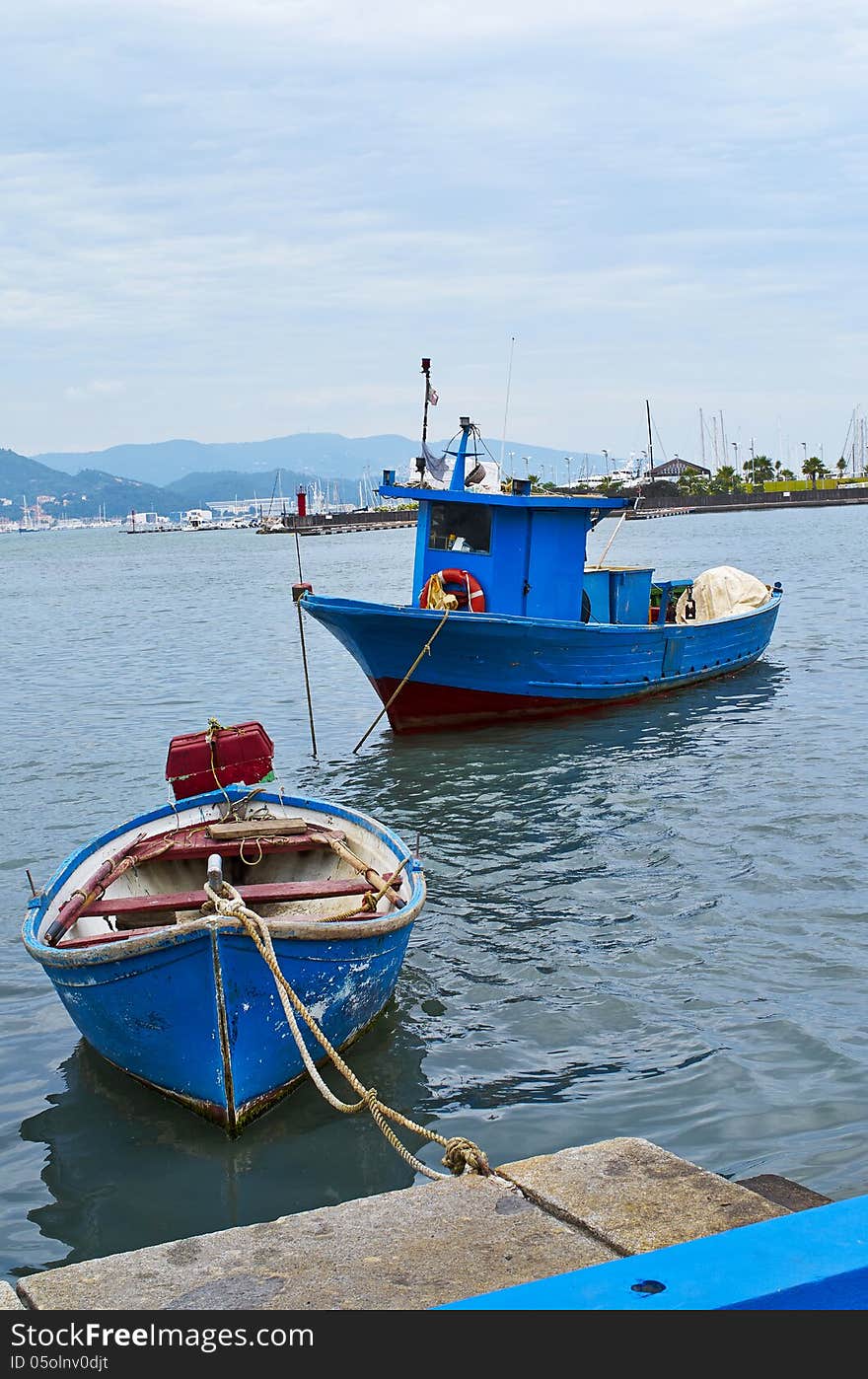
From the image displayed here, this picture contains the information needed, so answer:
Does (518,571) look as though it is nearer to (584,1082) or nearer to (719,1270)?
(584,1082)

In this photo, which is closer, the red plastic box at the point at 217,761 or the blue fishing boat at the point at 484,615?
the red plastic box at the point at 217,761

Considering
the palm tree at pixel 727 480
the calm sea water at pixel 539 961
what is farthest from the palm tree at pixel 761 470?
the calm sea water at pixel 539 961

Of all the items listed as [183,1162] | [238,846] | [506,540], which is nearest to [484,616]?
[506,540]

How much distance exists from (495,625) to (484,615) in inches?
8.5

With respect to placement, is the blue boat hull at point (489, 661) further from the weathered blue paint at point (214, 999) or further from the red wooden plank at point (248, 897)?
the weathered blue paint at point (214, 999)

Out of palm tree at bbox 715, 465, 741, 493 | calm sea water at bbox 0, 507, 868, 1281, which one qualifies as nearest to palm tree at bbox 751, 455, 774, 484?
palm tree at bbox 715, 465, 741, 493

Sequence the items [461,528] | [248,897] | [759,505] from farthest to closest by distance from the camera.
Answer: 1. [759,505]
2. [461,528]
3. [248,897]

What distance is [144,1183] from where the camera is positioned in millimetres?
6281

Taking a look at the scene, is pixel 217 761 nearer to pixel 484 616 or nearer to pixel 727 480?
pixel 484 616

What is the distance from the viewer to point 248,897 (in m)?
7.36

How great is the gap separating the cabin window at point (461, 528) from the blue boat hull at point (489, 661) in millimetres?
1539

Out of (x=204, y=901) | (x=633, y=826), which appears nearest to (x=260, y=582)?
(x=633, y=826)

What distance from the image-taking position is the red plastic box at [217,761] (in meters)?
11.0
